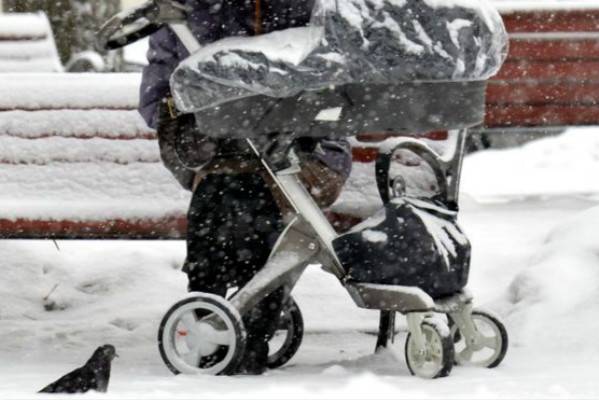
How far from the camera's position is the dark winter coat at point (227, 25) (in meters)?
4.84

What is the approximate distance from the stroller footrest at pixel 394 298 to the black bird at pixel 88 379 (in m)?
0.81

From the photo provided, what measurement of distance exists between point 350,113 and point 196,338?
0.86 meters

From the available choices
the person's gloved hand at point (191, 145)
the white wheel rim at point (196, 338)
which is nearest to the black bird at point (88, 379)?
the white wheel rim at point (196, 338)

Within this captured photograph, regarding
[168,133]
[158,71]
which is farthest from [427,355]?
[158,71]

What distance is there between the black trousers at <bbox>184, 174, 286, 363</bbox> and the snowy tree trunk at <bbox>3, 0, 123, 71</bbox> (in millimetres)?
6764

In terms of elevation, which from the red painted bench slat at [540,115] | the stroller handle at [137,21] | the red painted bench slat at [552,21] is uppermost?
the stroller handle at [137,21]

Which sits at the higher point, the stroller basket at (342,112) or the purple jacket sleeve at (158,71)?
the stroller basket at (342,112)

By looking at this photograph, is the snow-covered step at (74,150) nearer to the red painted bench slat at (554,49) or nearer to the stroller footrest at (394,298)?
the stroller footrest at (394,298)

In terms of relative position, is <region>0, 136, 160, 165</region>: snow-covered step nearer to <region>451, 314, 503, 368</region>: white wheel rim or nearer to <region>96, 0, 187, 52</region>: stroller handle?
<region>96, 0, 187, 52</region>: stroller handle

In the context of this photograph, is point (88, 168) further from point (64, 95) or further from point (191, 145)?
point (191, 145)

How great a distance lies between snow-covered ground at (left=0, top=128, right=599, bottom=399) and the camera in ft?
15.1

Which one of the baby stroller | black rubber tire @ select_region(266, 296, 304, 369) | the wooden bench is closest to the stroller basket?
the baby stroller

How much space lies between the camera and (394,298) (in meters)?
4.71

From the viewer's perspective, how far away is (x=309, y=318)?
21.9 feet
